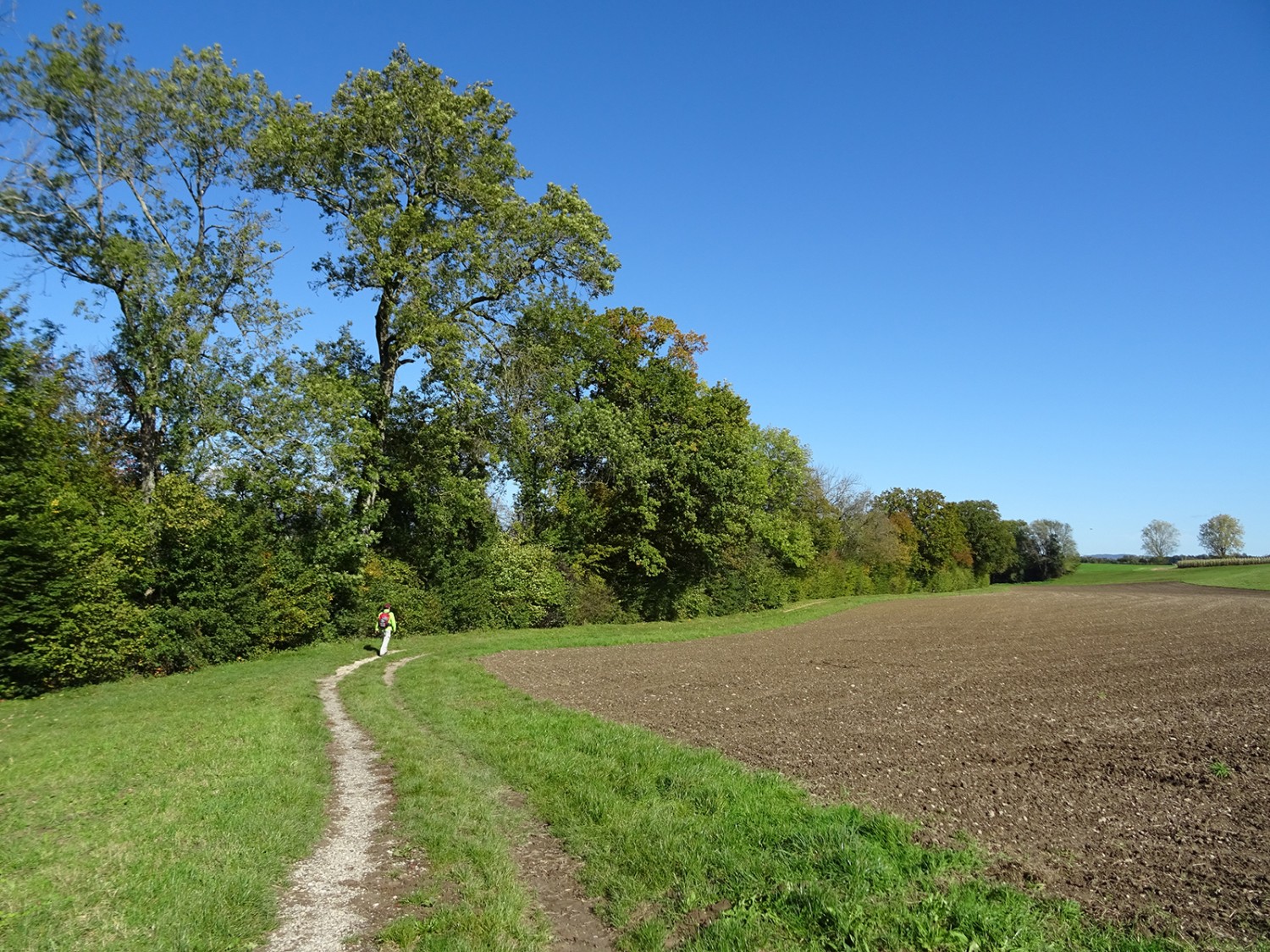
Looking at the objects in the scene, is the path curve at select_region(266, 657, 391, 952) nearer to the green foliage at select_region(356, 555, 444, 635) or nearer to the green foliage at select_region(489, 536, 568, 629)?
the green foliage at select_region(356, 555, 444, 635)

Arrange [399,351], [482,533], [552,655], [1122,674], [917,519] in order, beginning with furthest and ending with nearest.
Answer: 1. [917,519]
2. [482,533]
3. [399,351]
4. [552,655]
5. [1122,674]

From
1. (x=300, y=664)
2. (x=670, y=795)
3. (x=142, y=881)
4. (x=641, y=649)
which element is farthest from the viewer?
(x=641, y=649)

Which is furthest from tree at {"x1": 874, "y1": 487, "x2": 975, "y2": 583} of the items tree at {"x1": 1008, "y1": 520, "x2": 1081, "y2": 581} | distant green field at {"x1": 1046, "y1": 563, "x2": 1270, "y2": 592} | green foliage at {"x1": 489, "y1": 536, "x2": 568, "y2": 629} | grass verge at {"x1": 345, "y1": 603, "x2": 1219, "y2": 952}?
grass verge at {"x1": 345, "y1": 603, "x2": 1219, "y2": 952}

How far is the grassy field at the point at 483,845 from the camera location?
478 centimetres

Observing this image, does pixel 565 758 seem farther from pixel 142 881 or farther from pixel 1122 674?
pixel 1122 674

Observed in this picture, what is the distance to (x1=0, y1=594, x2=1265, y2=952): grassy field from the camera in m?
4.78

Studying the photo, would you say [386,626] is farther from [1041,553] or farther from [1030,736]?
[1041,553]

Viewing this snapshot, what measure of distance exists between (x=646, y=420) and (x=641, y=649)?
1505 cm

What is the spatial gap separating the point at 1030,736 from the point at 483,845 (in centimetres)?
792

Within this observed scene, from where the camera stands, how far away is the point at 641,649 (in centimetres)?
2548

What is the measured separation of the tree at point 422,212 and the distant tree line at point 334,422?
0.37 feet

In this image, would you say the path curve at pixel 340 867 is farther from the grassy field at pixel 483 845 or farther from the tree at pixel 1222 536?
the tree at pixel 1222 536

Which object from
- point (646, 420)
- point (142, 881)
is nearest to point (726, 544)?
point (646, 420)

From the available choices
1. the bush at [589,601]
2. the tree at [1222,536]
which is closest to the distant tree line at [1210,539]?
the tree at [1222,536]
